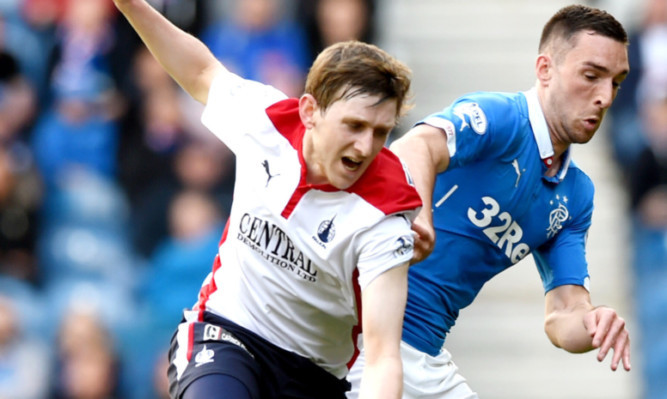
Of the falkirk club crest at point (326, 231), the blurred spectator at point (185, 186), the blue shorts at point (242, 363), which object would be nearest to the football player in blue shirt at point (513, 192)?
the blue shorts at point (242, 363)

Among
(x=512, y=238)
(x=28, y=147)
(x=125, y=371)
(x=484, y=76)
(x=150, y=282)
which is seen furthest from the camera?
(x=484, y=76)

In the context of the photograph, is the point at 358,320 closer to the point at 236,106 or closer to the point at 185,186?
the point at 236,106

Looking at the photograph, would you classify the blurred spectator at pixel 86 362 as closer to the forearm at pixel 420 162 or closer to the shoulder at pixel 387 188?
the forearm at pixel 420 162

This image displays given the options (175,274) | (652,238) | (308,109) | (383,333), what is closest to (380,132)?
(308,109)

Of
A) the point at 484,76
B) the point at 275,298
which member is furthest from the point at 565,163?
the point at 484,76

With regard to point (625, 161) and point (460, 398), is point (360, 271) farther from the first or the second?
point (625, 161)

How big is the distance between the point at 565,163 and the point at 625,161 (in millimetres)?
4655

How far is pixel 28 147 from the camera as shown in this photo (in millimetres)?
9734

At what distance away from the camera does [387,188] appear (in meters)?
4.27

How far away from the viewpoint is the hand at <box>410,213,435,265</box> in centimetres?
429

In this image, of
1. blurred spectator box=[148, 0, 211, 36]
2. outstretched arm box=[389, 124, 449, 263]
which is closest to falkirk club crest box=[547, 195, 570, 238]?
outstretched arm box=[389, 124, 449, 263]

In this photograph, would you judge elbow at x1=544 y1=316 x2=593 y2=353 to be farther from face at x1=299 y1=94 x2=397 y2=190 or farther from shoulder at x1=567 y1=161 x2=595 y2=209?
face at x1=299 y1=94 x2=397 y2=190

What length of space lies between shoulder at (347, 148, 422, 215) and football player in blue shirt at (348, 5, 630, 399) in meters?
0.55

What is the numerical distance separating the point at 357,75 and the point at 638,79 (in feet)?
19.7
